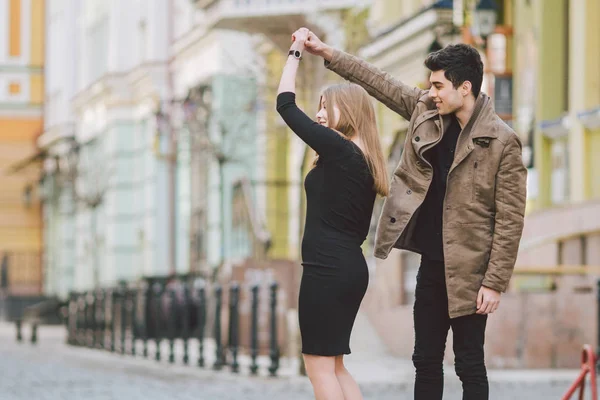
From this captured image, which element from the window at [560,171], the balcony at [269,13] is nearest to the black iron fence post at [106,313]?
the balcony at [269,13]

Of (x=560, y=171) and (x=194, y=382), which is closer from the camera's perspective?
(x=194, y=382)

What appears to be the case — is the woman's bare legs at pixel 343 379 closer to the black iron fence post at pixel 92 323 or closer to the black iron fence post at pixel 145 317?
the black iron fence post at pixel 145 317

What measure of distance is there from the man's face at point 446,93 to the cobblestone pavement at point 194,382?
6741mm

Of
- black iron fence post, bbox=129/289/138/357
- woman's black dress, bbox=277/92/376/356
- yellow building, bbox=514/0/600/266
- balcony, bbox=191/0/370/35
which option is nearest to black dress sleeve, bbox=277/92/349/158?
woman's black dress, bbox=277/92/376/356

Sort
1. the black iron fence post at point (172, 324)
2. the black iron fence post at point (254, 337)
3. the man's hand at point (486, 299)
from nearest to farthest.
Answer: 1. the man's hand at point (486, 299)
2. the black iron fence post at point (254, 337)
3. the black iron fence post at point (172, 324)

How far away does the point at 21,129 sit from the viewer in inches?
1959

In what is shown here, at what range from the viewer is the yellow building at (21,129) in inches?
1918

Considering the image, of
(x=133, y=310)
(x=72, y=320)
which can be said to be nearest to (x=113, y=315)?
(x=133, y=310)

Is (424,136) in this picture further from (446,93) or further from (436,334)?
(436,334)

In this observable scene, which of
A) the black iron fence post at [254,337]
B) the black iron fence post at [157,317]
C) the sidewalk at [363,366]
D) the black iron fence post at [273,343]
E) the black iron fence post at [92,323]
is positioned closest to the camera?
the sidewalk at [363,366]

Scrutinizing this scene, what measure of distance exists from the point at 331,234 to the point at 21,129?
4331cm

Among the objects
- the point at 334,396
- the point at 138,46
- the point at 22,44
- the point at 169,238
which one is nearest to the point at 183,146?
the point at 169,238

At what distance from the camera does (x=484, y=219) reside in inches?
280

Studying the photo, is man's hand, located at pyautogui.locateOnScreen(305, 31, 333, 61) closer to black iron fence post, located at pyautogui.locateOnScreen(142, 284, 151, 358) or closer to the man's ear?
the man's ear
